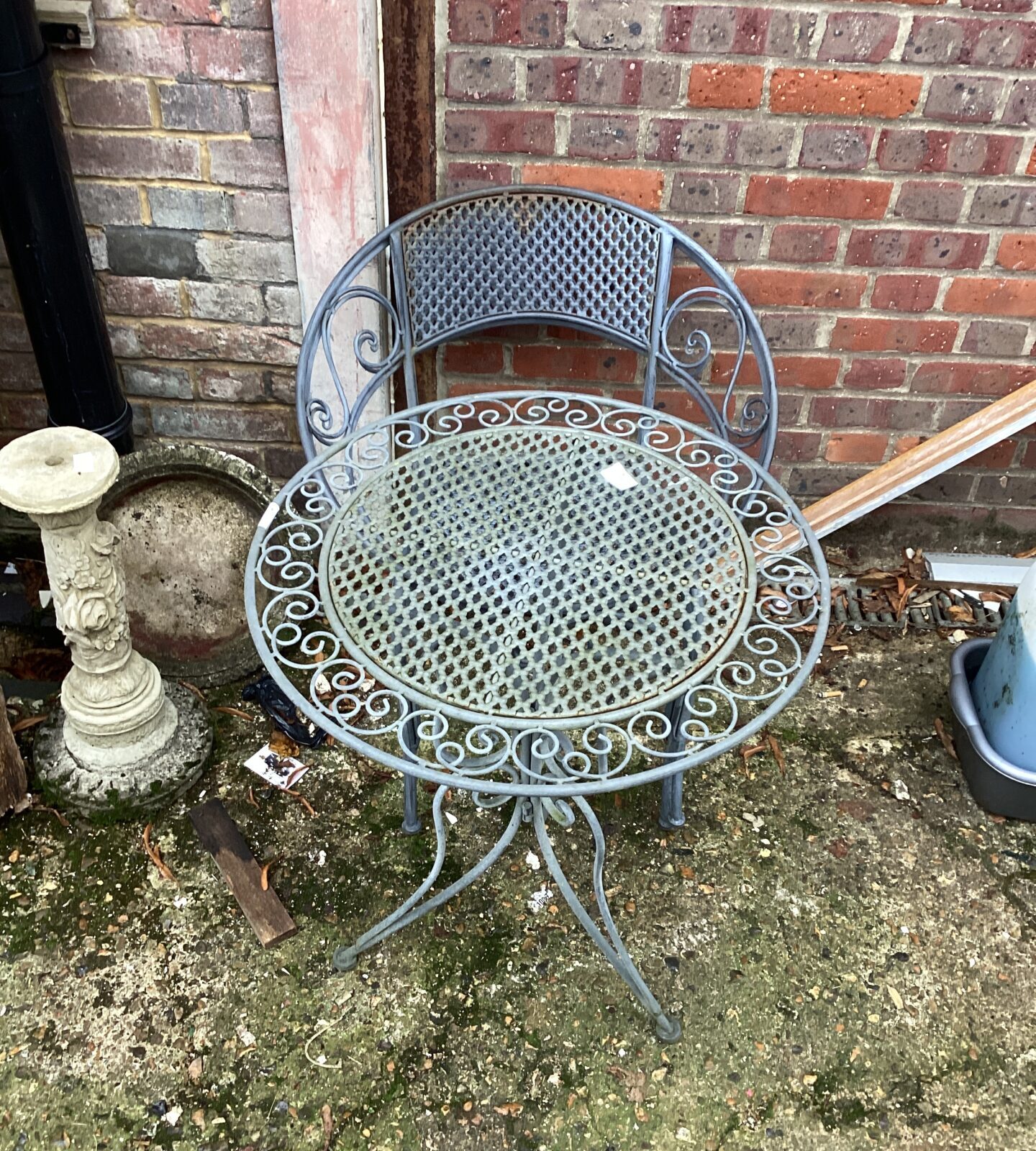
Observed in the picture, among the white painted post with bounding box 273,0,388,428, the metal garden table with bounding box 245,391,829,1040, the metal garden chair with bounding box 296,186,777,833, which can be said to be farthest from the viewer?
the metal garden chair with bounding box 296,186,777,833

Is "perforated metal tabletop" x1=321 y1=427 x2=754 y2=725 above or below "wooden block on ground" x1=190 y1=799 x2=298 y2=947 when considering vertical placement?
above

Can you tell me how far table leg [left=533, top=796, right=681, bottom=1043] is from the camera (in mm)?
1830

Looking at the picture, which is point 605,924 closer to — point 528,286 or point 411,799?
point 411,799

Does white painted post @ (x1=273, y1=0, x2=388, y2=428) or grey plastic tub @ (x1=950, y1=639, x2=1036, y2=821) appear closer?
white painted post @ (x1=273, y1=0, x2=388, y2=428)

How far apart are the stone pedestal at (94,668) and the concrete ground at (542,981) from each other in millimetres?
100

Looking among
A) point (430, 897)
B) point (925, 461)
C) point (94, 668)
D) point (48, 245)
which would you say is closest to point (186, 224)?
point (48, 245)

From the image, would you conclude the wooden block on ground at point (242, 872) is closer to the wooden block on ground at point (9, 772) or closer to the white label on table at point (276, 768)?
the white label on table at point (276, 768)

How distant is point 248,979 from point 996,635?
1.84m

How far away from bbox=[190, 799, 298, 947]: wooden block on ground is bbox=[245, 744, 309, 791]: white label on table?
0.42ft

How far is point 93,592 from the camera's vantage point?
2.13 metres

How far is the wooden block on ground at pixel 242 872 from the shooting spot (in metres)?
2.10

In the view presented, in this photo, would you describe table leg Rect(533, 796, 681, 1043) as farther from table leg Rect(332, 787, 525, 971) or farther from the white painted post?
the white painted post

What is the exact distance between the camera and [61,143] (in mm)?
2098

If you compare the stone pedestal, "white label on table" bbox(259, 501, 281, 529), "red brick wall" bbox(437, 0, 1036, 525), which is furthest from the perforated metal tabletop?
"red brick wall" bbox(437, 0, 1036, 525)
